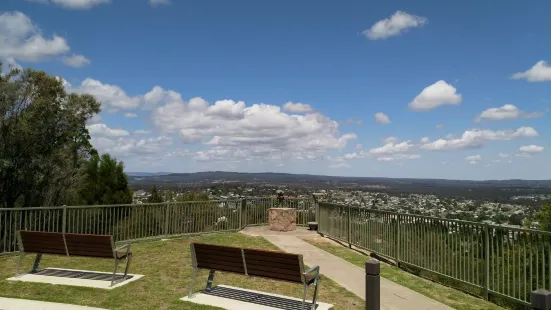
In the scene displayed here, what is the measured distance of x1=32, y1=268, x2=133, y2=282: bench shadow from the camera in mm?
7804

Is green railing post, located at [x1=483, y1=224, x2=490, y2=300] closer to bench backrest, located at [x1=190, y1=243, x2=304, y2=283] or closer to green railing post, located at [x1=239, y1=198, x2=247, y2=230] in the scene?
bench backrest, located at [x1=190, y1=243, x2=304, y2=283]

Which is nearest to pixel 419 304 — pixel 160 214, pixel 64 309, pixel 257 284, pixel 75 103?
pixel 257 284

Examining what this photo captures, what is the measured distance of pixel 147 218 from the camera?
43.6 feet

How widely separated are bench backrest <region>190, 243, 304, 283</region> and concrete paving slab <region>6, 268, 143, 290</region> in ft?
5.49

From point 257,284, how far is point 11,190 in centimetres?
1673

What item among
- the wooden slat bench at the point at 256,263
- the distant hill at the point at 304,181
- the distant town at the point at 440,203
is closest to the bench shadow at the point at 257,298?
the wooden slat bench at the point at 256,263

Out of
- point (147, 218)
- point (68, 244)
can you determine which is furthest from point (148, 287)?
point (147, 218)

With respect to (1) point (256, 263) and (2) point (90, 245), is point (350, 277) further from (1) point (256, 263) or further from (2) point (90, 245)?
(2) point (90, 245)

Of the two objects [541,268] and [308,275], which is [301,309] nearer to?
[308,275]

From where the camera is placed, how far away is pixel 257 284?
7859mm

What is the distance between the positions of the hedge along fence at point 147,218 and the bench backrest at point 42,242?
2479mm

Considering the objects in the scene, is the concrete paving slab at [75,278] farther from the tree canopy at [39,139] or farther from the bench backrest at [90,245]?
the tree canopy at [39,139]

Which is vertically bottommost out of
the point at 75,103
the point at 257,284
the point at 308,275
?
the point at 257,284

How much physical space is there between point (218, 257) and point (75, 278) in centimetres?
296
